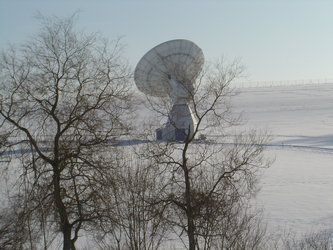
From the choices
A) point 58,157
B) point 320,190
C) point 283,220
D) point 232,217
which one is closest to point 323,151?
point 320,190

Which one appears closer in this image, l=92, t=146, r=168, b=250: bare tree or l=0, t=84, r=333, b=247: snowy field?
l=92, t=146, r=168, b=250: bare tree

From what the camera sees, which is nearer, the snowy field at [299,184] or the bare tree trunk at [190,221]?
the bare tree trunk at [190,221]

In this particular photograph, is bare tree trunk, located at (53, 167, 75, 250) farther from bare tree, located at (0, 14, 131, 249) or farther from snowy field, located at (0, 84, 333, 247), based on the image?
snowy field, located at (0, 84, 333, 247)

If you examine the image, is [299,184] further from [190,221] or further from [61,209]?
[61,209]

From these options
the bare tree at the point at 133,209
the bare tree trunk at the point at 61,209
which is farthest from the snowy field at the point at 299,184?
the bare tree trunk at the point at 61,209

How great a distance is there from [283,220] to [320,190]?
18.8ft

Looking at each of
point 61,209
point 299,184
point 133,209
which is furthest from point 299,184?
point 61,209

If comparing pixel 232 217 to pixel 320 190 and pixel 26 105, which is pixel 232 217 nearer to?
pixel 26 105

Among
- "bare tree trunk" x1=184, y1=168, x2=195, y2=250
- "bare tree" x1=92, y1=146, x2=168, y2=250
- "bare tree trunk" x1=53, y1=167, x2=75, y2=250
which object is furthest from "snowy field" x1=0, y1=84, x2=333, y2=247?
"bare tree trunk" x1=53, y1=167, x2=75, y2=250

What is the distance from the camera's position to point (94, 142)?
33.5 ft

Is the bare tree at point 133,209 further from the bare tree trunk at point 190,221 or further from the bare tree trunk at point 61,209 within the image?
the bare tree trunk at point 61,209

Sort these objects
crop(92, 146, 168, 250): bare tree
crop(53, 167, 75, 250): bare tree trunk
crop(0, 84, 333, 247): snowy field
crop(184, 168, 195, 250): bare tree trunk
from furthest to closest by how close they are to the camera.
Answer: crop(0, 84, 333, 247): snowy field
crop(184, 168, 195, 250): bare tree trunk
crop(92, 146, 168, 250): bare tree
crop(53, 167, 75, 250): bare tree trunk

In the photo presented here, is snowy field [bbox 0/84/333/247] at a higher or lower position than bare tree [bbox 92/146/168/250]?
lower

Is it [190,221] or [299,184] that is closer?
[190,221]
